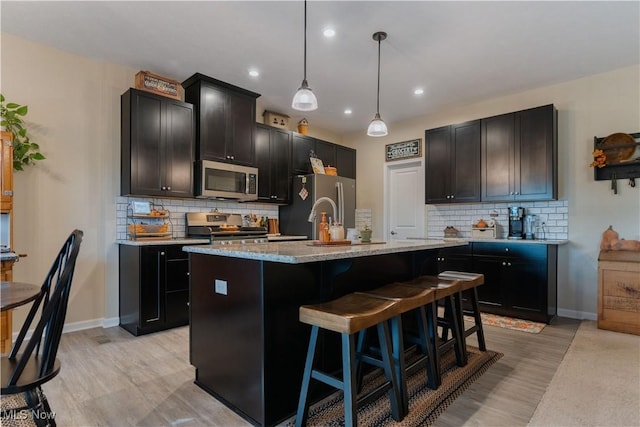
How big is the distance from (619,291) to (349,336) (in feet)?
11.2

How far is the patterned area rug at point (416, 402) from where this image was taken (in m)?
1.88

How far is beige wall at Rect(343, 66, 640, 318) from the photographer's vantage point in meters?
3.75

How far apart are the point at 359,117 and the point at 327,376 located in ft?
14.9

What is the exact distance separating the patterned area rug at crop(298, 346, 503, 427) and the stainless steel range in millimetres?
2287

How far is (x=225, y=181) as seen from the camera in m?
4.20

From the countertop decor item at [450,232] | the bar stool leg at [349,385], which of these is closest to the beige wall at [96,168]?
the countertop decor item at [450,232]

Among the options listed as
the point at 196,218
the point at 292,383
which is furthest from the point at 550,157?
the point at 196,218

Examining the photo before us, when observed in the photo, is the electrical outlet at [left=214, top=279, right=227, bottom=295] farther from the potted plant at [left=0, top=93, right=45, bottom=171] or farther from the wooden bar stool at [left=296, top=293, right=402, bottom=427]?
the potted plant at [left=0, top=93, right=45, bottom=171]

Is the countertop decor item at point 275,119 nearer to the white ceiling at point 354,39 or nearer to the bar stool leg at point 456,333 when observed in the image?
the white ceiling at point 354,39

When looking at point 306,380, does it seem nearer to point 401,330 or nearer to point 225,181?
point 401,330

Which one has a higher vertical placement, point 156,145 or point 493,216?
point 156,145

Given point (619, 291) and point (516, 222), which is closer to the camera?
point (619, 291)

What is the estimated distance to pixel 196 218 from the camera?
429 centimetres

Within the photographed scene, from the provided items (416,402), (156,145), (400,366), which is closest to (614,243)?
(416,402)
